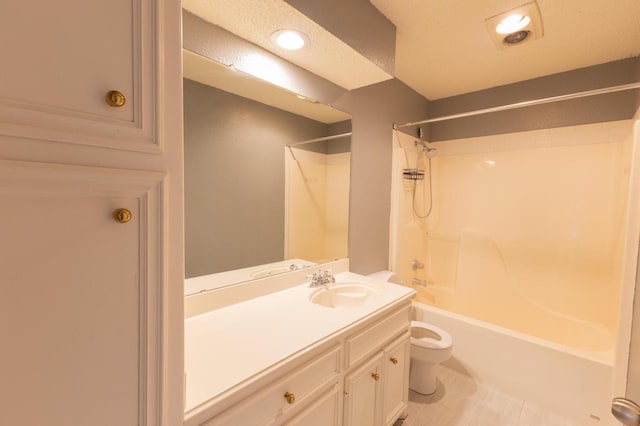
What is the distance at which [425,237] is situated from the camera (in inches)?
114

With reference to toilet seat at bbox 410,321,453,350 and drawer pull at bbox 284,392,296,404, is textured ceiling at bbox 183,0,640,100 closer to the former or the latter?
drawer pull at bbox 284,392,296,404

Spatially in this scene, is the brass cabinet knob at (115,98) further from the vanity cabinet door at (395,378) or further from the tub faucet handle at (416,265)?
the tub faucet handle at (416,265)

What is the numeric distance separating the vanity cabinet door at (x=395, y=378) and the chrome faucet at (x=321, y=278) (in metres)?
0.50

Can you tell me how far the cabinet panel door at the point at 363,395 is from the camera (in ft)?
3.77

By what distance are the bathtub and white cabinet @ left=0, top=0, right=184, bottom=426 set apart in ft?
6.88

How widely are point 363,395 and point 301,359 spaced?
1.77 feet

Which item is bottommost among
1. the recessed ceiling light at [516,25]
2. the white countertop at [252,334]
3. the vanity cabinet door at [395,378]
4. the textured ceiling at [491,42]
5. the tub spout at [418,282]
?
the vanity cabinet door at [395,378]

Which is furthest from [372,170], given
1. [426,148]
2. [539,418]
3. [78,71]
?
[539,418]

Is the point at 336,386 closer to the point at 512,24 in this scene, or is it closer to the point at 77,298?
the point at 77,298

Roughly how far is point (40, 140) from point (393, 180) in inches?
87.1

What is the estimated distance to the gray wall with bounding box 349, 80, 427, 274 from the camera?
1.98 metres

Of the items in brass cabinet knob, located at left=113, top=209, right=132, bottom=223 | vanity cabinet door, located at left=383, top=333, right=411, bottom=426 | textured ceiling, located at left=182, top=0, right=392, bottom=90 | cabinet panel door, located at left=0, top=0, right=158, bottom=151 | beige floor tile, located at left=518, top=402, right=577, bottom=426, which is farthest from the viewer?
beige floor tile, located at left=518, top=402, right=577, bottom=426

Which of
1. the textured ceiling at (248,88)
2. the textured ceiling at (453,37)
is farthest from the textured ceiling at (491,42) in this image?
the textured ceiling at (248,88)

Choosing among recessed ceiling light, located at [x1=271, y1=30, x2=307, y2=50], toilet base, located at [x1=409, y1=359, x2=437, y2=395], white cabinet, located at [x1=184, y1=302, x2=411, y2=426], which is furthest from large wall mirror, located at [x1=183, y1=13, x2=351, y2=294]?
toilet base, located at [x1=409, y1=359, x2=437, y2=395]
